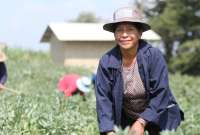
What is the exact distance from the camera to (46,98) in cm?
844

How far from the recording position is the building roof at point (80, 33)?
139ft

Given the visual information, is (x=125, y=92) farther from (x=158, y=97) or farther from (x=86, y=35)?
(x=86, y=35)

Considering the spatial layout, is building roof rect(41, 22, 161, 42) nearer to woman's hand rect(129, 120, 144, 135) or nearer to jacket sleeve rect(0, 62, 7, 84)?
jacket sleeve rect(0, 62, 7, 84)

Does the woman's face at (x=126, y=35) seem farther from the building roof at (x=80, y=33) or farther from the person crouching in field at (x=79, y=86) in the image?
the building roof at (x=80, y=33)

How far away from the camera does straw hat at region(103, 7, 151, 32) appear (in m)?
4.63

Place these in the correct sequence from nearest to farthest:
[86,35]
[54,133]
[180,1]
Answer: [54,133], [86,35], [180,1]

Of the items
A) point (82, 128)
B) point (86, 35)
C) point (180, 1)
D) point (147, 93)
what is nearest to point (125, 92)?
point (147, 93)

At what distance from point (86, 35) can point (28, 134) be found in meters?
37.5

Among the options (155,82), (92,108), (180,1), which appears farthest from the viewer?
→ (180,1)

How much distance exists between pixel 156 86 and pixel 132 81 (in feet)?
0.71

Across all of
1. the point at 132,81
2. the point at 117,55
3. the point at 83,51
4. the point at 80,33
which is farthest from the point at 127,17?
the point at 80,33

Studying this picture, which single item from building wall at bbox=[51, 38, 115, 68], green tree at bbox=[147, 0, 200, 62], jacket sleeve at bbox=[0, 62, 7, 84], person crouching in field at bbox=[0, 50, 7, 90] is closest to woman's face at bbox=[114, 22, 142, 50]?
person crouching in field at bbox=[0, 50, 7, 90]

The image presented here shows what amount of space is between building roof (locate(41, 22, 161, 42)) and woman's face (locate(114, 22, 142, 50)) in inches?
1409

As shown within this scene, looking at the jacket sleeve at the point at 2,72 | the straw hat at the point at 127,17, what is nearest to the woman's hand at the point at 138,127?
the straw hat at the point at 127,17
